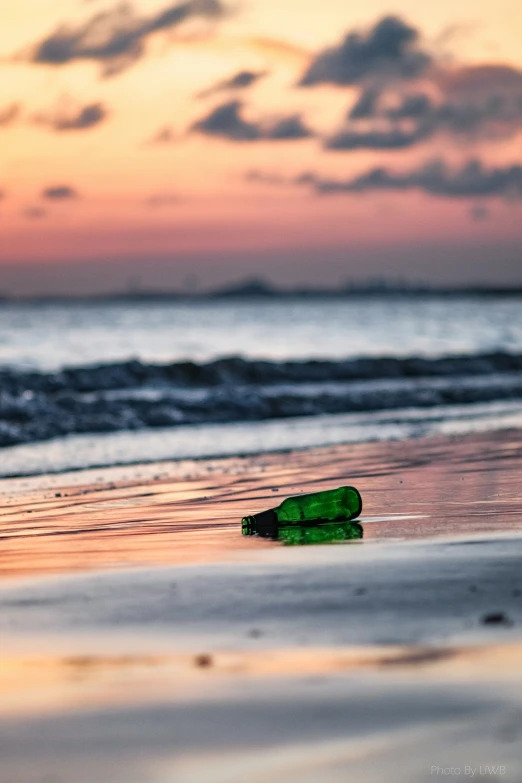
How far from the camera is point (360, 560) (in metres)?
5.32

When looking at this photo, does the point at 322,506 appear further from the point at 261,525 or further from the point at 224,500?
the point at 224,500

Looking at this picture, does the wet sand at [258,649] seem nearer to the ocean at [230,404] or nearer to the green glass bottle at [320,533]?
the green glass bottle at [320,533]

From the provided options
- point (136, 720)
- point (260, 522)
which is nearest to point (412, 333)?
point (260, 522)

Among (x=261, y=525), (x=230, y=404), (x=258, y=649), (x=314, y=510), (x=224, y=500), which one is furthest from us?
(x=230, y=404)

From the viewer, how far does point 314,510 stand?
665 cm

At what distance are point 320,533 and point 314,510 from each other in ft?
1.30

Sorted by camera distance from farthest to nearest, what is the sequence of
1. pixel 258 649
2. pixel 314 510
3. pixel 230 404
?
1. pixel 230 404
2. pixel 314 510
3. pixel 258 649

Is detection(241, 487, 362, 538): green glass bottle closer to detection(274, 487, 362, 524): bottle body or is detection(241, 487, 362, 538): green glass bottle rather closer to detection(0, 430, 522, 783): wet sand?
detection(274, 487, 362, 524): bottle body

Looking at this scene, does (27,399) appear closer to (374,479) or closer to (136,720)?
(374,479)

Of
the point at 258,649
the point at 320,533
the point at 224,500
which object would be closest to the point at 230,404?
the point at 224,500

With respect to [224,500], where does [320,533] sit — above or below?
below

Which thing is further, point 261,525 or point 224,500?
point 224,500

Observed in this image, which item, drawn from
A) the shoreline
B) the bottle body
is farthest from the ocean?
the bottle body

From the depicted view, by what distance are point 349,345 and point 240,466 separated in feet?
102
